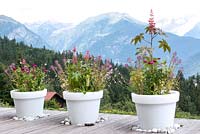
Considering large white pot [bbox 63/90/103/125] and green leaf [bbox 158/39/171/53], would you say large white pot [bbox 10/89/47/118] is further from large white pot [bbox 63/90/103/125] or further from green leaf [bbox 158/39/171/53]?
green leaf [bbox 158/39/171/53]

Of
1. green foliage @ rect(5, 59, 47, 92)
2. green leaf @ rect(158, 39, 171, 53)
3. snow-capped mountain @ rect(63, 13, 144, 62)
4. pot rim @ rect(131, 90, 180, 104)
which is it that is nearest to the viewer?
pot rim @ rect(131, 90, 180, 104)

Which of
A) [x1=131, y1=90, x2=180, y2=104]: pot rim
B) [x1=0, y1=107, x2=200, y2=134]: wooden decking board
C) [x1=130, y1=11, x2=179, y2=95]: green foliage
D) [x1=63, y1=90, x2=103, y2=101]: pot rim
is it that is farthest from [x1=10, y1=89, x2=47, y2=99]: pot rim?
[x1=131, y1=90, x2=180, y2=104]: pot rim

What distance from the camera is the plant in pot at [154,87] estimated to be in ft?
12.2

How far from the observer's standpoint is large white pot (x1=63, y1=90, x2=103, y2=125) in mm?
4152

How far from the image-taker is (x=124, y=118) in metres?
4.58

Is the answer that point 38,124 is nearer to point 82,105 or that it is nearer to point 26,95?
point 26,95

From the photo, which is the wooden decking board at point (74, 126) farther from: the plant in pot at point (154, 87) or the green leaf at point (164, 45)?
the green leaf at point (164, 45)

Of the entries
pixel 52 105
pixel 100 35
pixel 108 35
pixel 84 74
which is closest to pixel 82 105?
pixel 84 74

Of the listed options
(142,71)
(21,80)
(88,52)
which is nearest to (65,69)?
(88,52)

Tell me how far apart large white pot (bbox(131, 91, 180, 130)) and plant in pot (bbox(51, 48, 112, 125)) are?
Answer: 0.60m

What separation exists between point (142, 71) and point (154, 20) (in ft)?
1.98

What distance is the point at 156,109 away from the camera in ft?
12.3

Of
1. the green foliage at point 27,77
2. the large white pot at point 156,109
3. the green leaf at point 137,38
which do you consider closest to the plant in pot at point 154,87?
the large white pot at point 156,109

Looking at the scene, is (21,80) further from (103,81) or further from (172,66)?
(172,66)
